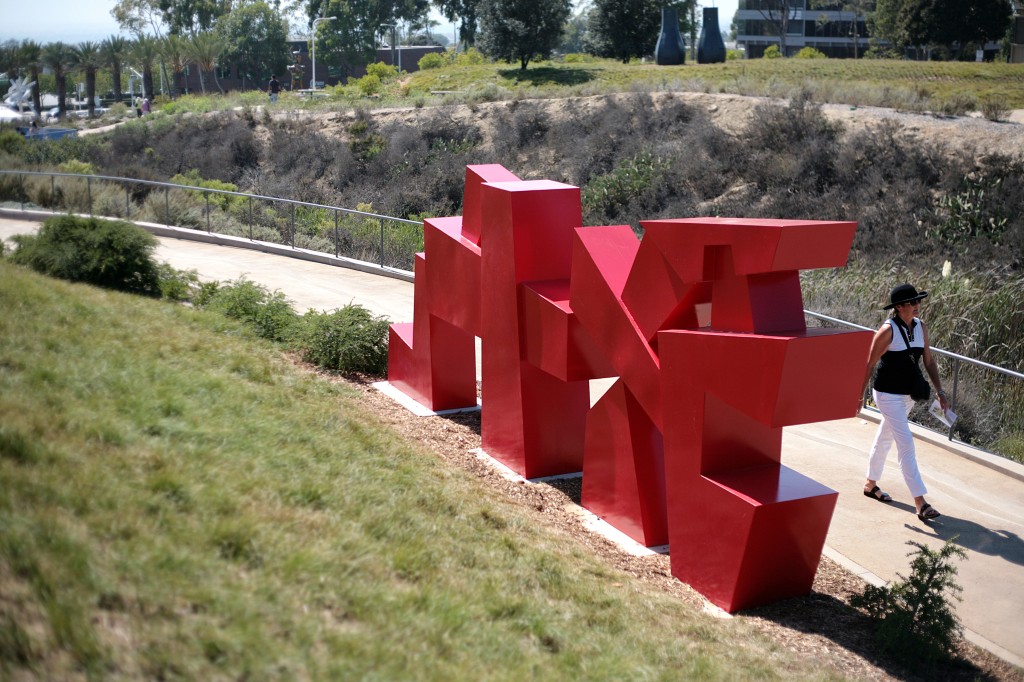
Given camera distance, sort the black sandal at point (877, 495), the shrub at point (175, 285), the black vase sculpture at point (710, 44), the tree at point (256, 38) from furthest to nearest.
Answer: the tree at point (256, 38) < the black vase sculpture at point (710, 44) < the shrub at point (175, 285) < the black sandal at point (877, 495)

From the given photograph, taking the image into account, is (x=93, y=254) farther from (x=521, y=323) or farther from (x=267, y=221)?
(x=267, y=221)

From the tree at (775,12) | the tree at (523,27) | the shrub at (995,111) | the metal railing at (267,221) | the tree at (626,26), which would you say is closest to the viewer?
the metal railing at (267,221)

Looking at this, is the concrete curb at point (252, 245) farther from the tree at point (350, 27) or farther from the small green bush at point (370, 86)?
the tree at point (350, 27)

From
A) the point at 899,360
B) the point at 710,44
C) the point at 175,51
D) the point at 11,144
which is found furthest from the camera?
the point at 175,51

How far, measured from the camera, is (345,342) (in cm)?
1148

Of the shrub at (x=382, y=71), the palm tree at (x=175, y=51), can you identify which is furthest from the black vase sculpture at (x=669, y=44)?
the palm tree at (x=175, y=51)

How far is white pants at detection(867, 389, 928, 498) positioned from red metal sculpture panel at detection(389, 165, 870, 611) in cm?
169

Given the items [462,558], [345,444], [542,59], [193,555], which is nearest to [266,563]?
[193,555]

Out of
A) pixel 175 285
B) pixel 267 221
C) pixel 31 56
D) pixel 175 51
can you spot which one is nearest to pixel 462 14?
pixel 175 51

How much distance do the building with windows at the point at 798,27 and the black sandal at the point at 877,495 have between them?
296 ft

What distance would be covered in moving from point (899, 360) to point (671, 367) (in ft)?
8.03

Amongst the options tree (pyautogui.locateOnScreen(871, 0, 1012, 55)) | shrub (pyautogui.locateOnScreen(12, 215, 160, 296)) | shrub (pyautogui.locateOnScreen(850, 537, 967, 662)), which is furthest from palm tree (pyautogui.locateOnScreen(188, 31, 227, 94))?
shrub (pyautogui.locateOnScreen(850, 537, 967, 662))

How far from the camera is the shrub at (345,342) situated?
11438 millimetres

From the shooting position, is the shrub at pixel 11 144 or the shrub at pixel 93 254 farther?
the shrub at pixel 11 144
